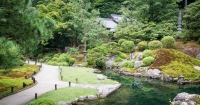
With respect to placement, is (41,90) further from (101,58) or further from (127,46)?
(127,46)

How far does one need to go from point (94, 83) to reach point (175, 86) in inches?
333

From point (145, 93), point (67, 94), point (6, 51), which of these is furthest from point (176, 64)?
point (6, 51)

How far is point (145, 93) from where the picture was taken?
17.4 m

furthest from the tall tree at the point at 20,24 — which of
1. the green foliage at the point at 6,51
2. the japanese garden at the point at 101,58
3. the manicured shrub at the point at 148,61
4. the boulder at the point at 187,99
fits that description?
the manicured shrub at the point at 148,61

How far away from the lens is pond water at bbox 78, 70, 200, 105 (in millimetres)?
14577

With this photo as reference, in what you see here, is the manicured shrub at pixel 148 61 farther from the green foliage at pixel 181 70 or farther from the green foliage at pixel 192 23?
the green foliage at pixel 192 23

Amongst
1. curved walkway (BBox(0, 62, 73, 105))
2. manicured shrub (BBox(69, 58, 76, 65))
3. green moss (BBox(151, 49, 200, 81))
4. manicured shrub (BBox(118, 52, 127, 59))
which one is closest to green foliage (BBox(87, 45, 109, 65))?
manicured shrub (BBox(118, 52, 127, 59))

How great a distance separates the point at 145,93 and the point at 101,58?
13.7 m

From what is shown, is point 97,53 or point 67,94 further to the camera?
point 97,53

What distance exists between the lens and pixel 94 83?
60.2 ft

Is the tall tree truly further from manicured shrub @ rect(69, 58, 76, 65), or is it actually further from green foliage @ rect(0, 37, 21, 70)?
manicured shrub @ rect(69, 58, 76, 65)

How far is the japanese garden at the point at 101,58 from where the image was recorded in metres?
10.3

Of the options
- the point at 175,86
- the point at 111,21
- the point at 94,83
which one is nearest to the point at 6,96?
the point at 94,83

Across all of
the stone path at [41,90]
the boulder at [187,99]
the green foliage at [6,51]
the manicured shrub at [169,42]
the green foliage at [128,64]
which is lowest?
the stone path at [41,90]
